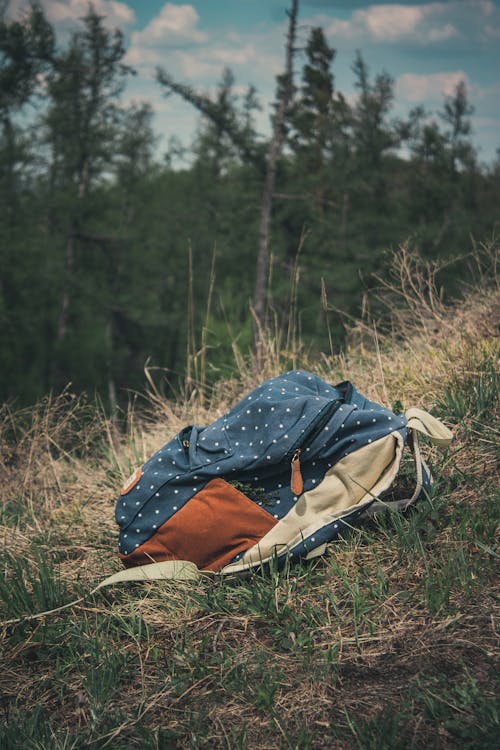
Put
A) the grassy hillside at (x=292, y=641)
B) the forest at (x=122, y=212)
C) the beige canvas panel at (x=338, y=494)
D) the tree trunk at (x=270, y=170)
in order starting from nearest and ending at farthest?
the grassy hillside at (x=292, y=641) → the beige canvas panel at (x=338, y=494) → the tree trunk at (x=270, y=170) → the forest at (x=122, y=212)

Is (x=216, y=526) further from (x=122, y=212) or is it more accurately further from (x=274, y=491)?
(x=122, y=212)

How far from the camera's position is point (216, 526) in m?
2.09

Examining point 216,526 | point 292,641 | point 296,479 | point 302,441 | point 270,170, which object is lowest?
point 292,641

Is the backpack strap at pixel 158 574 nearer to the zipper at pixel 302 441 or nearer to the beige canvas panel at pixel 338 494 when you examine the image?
the beige canvas panel at pixel 338 494

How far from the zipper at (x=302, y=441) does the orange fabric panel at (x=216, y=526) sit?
15 cm

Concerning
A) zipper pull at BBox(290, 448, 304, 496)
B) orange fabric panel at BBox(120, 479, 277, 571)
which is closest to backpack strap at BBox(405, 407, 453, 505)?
zipper pull at BBox(290, 448, 304, 496)

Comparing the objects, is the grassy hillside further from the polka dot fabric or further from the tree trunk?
the tree trunk

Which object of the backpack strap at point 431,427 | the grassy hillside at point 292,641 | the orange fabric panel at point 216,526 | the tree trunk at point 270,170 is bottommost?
the grassy hillside at point 292,641

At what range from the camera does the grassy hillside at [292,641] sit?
1520 mm

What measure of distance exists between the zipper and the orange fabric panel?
0.48 ft

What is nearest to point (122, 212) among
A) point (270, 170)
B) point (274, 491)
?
point (270, 170)

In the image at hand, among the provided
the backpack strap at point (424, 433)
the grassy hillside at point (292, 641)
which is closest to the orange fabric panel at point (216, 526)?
the grassy hillside at point (292, 641)

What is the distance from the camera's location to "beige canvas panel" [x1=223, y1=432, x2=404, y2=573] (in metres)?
2.04

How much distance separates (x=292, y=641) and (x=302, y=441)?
63 cm
